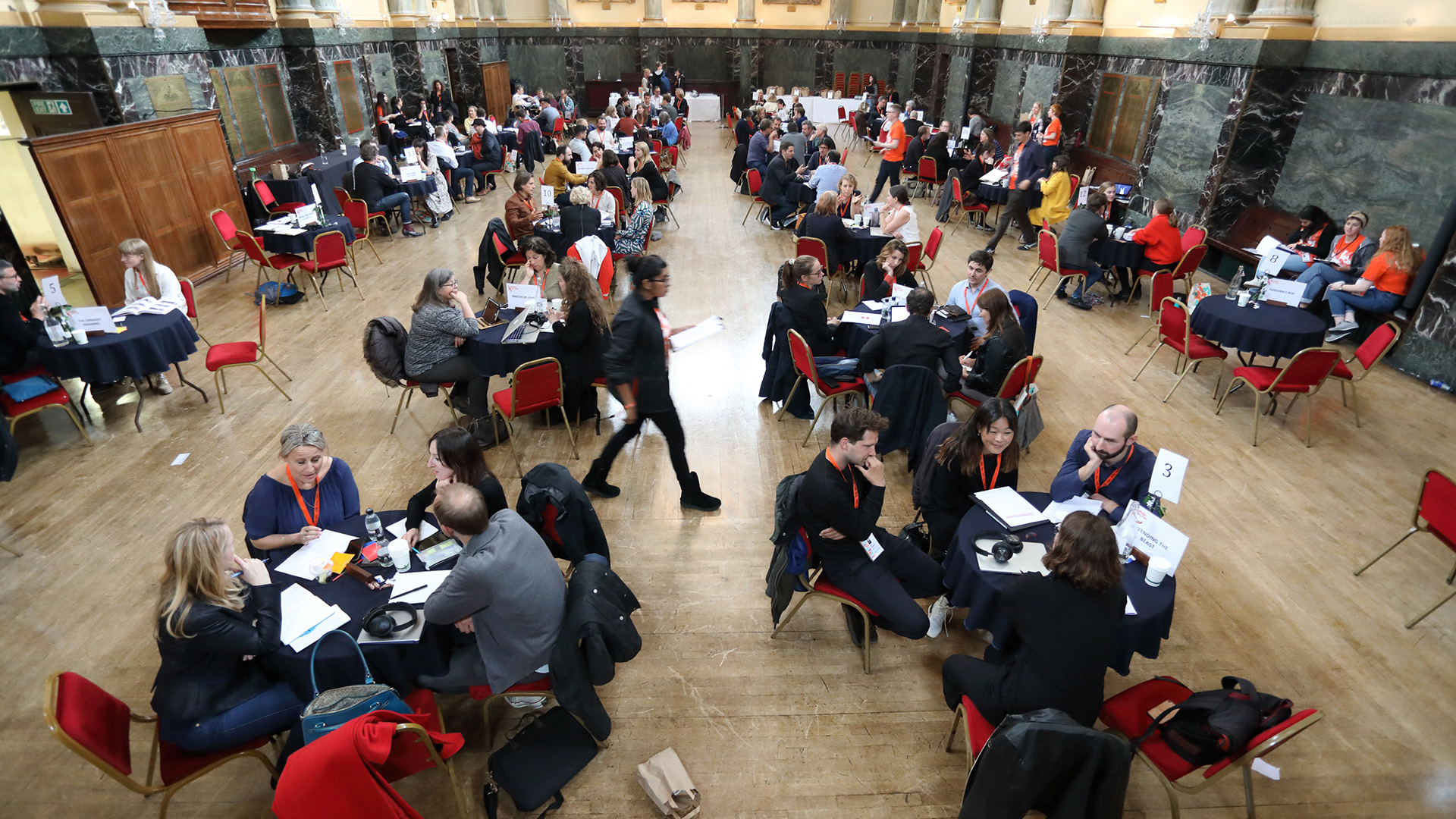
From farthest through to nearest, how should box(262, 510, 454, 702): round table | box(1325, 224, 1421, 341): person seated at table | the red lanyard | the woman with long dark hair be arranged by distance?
box(1325, 224, 1421, 341): person seated at table → the woman with long dark hair → the red lanyard → box(262, 510, 454, 702): round table

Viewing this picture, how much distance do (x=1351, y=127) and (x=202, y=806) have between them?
1174cm

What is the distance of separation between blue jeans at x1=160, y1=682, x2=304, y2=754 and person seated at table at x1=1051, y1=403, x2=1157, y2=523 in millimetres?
3731

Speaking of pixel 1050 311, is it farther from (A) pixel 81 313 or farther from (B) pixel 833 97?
(B) pixel 833 97

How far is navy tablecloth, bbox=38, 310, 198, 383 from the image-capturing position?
5.50 metres

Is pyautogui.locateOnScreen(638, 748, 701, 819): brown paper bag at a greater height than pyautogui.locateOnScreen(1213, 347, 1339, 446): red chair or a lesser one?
lesser

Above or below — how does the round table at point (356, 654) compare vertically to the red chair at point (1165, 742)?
above

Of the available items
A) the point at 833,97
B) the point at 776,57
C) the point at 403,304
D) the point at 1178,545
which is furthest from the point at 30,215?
the point at 776,57

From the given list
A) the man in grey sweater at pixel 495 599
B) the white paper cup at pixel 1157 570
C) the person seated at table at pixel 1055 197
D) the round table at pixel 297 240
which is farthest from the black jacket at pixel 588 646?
the person seated at table at pixel 1055 197

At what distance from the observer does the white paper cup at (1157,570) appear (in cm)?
314

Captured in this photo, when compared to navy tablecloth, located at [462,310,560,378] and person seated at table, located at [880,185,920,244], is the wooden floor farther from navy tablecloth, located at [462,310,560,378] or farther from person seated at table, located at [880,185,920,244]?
person seated at table, located at [880,185,920,244]

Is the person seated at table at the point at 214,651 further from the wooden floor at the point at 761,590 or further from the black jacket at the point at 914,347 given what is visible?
the black jacket at the point at 914,347

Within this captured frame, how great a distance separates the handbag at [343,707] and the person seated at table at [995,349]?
425 cm

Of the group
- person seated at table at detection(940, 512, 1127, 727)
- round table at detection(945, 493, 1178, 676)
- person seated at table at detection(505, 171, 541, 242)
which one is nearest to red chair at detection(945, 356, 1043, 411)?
round table at detection(945, 493, 1178, 676)

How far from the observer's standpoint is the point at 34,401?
5344mm
